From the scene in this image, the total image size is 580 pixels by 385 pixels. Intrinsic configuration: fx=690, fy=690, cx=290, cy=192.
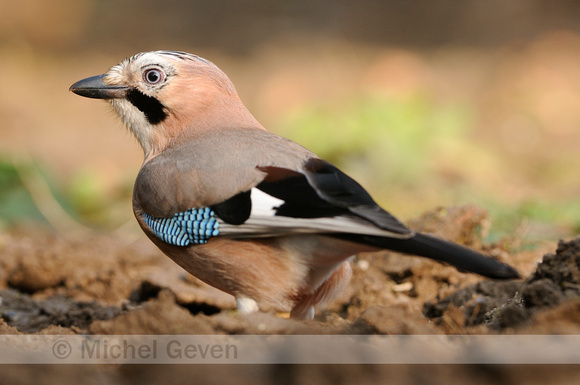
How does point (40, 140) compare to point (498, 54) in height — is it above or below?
below

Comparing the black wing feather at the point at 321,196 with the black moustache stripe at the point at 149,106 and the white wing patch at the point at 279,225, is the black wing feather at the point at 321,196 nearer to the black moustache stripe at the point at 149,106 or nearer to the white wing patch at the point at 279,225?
the white wing patch at the point at 279,225

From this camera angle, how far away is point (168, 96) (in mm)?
4348

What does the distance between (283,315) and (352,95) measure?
24.6ft

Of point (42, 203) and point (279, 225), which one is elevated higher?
point (279, 225)

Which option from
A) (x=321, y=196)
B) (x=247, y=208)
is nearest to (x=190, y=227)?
(x=247, y=208)

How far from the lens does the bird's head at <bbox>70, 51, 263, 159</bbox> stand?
14.3 feet

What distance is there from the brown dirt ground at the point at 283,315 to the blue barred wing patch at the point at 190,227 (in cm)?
43

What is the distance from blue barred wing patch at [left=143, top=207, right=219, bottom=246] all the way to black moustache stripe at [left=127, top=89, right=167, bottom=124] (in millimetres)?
915

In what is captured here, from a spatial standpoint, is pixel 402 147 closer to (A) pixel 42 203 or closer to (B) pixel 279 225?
(A) pixel 42 203

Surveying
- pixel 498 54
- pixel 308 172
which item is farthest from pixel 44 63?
pixel 308 172

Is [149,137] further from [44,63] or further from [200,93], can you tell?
[44,63]

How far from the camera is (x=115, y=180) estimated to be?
941cm

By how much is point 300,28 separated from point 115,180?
291 inches

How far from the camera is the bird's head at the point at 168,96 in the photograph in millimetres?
4348
